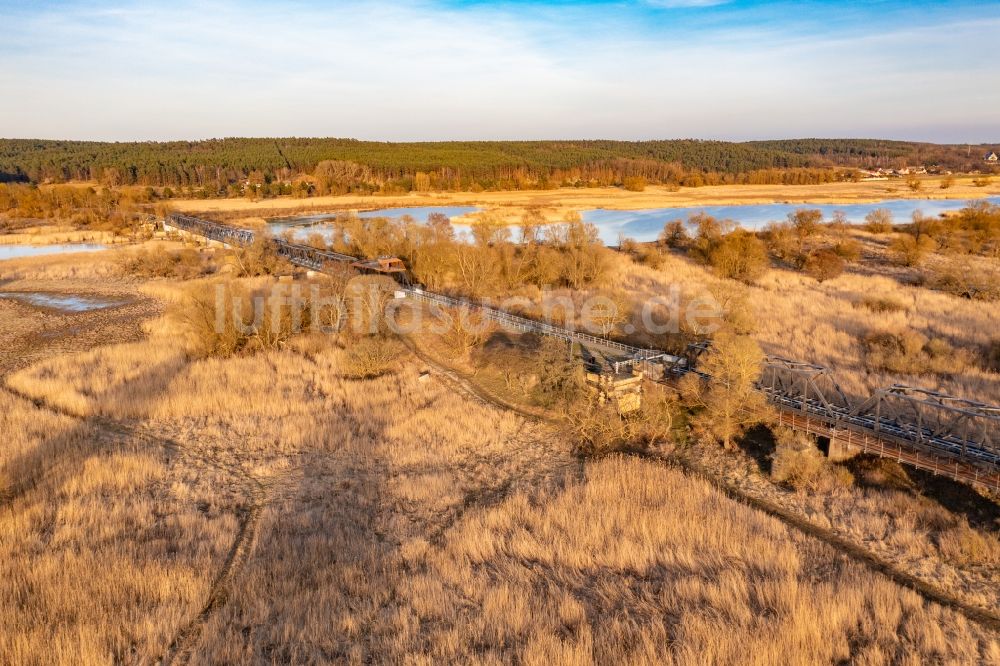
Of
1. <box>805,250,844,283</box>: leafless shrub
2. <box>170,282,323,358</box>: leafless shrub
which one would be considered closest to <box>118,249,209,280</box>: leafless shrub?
<box>170,282,323,358</box>: leafless shrub

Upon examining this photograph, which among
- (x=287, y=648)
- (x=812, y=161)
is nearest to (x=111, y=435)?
(x=287, y=648)

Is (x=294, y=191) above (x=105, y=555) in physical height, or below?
above

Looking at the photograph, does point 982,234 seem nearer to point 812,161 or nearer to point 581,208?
point 581,208

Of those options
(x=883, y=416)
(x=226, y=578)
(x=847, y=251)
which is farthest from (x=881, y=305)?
(x=226, y=578)

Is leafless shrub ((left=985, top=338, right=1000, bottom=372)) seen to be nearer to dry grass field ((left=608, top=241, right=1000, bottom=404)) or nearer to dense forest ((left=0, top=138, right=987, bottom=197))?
dry grass field ((left=608, top=241, right=1000, bottom=404))

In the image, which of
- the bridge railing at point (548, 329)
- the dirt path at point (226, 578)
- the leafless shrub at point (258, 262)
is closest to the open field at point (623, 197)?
the leafless shrub at point (258, 262)

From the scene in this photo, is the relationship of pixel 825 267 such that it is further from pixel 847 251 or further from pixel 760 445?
pixel 760 445
